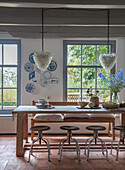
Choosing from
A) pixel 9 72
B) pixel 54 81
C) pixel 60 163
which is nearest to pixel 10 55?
pixel 9 72

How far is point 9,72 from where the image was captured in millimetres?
6656

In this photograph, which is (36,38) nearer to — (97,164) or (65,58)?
(65,58)

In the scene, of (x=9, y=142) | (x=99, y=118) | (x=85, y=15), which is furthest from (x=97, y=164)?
(x=85, y=15)

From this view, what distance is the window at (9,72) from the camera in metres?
6.62

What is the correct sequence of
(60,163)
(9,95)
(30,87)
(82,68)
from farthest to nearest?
(82,68) → (9,95) → (30,87) → (60,163)

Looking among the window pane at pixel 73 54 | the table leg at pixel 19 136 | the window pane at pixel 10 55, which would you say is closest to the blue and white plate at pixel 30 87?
the window pane at pixel 10 55

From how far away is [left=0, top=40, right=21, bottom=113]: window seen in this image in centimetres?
662

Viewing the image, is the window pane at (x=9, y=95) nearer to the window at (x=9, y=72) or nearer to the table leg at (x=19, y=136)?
the window at (x=9, y=72)

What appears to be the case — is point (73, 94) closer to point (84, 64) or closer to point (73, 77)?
point (73, 77)

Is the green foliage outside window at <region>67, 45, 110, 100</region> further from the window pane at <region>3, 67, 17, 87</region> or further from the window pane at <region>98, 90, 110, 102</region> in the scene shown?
the window pane at <region>3, 67, 17, 87</region>

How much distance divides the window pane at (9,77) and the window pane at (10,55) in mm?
196

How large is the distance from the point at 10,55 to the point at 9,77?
0.63 m

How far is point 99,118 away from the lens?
5.44 metres

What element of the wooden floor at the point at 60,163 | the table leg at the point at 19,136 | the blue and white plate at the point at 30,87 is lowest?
the wooden floor at the point at 60,163
